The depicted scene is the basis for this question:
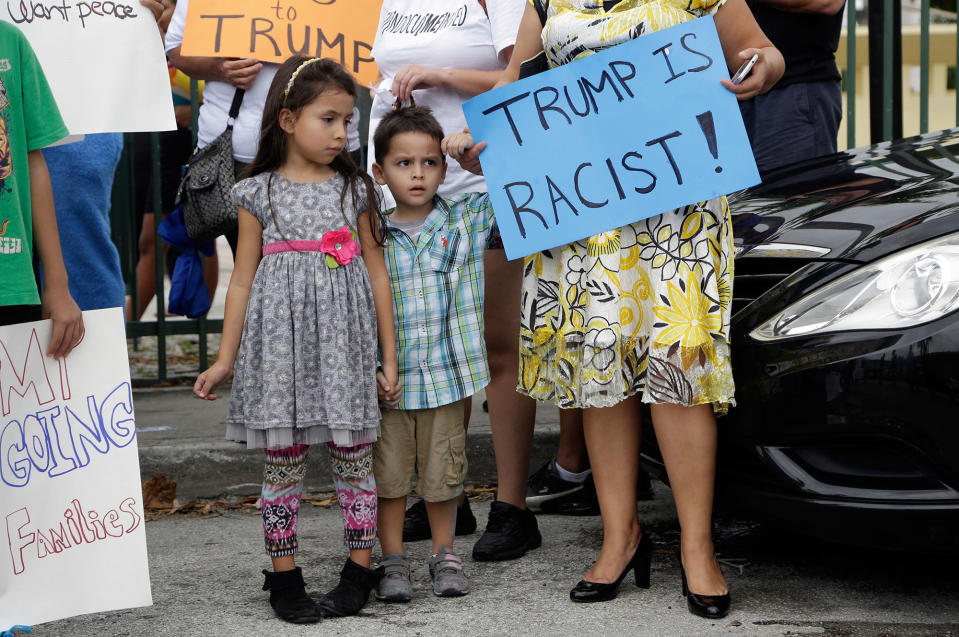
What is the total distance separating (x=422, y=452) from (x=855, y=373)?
115 centimetres

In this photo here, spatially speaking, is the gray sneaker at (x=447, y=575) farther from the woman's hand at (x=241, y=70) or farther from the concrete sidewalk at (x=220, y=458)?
the woman's hand at (x=241, y=70)

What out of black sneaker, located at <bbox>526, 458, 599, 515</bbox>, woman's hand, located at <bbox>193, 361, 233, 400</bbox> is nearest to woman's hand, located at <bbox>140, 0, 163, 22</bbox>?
woman's hand, located at <bbox>193, 361, 233, 400</bbox>

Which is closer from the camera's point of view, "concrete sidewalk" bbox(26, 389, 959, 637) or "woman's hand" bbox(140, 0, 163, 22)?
"concrete sidewalk" bbox(26, 389, 959, 637)

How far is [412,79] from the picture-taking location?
3.29 meters

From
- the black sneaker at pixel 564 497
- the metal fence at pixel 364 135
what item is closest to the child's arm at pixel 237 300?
the black sneaker at pixel 564 497

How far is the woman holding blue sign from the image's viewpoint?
2.76m

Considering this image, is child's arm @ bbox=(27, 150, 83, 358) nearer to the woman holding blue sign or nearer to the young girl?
the young girl

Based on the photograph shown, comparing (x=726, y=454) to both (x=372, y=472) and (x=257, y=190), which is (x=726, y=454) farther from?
(x=257, y=190)

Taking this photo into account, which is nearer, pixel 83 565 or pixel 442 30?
pixel 83 565

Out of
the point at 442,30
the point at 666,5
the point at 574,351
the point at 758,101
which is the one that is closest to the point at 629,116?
the point at 666,5

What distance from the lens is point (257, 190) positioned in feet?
9.63

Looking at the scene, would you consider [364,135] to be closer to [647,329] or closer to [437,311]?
[437,311]

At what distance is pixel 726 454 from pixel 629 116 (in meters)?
0.86

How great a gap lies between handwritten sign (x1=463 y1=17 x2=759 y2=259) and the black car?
0.29 meters
